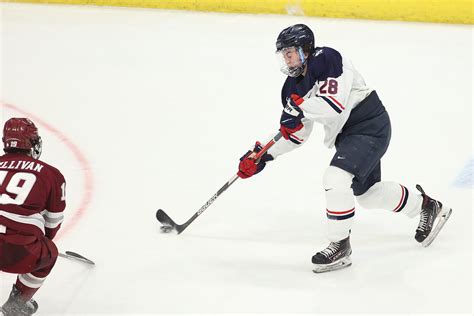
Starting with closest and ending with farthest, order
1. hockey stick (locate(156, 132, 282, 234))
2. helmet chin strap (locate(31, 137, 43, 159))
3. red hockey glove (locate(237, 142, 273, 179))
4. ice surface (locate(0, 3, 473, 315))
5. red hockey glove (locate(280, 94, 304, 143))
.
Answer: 1. helmet chin strap (locate(31, 137, 43, 159))
2. ice surface (locate(0, 3, 473, 315))
3. red hockey glove (locate(280, 94, 304, 143))
4. red hockey glove (locate(237, 142, 273, 179))
5. hockey stick (locate(156, 132, 282, 234))

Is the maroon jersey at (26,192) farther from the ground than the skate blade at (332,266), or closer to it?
farther from the ground

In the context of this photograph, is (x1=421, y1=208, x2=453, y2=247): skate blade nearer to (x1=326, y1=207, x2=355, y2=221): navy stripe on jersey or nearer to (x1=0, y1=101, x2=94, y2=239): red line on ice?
(x1=326, y1=207, x2=355, y2=221): navy stripe on jersey

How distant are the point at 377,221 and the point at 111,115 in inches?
75.8

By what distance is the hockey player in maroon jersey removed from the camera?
9.48ft

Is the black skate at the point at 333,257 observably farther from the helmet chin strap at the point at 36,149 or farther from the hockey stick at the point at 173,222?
the helmet chin strap at the point at 36,149

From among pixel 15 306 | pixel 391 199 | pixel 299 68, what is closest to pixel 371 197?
pixel 391 199

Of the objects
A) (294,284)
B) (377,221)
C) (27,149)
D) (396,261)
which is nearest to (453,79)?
(377,221)

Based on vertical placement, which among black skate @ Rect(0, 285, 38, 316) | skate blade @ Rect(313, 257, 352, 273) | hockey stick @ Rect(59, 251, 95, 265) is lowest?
skate blade @ Rect(313, 257, 352, 273)

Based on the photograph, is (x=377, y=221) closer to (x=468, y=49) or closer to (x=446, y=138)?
(x=446, y=138)

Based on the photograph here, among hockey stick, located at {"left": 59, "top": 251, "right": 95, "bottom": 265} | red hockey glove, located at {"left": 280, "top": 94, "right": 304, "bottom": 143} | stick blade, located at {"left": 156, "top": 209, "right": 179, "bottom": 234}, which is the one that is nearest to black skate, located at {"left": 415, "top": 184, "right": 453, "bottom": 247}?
red hockey glove, located at {"left": 280, "top": 94, "right": 304, "bottom": 143}

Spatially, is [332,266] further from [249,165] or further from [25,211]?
[25,211]

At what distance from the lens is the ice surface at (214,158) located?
10.8 feet

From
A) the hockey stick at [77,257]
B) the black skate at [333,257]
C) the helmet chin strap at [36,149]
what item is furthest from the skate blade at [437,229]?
the helmet chin strap at [36,149]

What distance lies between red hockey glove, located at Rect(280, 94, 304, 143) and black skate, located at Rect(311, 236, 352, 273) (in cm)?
49
